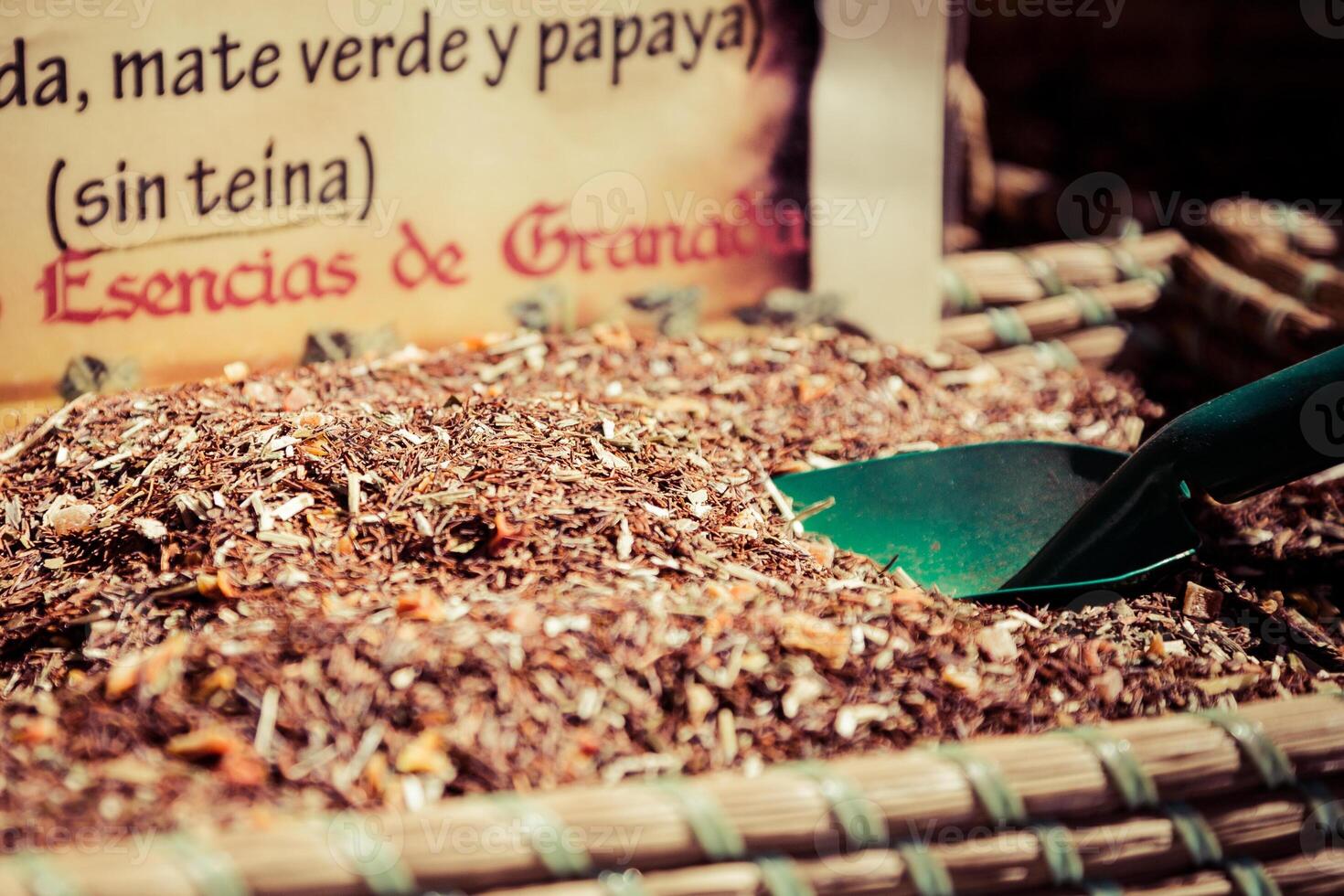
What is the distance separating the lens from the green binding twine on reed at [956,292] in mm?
2496

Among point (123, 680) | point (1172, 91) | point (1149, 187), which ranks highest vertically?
point (1172, 91)

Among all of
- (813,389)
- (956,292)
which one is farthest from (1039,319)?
(813,389)

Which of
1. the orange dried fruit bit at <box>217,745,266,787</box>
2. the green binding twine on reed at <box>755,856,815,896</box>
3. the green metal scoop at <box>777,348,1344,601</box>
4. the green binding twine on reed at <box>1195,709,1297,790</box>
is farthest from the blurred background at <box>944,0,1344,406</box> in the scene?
the orange dried fruit bit at <box>217,745,266,787</box>

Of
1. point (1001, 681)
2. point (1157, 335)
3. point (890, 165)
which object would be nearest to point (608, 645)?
point (1001, 681)

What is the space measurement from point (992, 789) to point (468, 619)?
1.89ft

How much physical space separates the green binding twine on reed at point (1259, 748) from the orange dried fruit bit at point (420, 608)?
836mm

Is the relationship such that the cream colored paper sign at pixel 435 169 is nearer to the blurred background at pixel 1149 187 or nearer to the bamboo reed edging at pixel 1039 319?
the bamboo reed edging at pixel 1039 319

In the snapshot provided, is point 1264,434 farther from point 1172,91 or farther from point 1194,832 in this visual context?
point 1172,91

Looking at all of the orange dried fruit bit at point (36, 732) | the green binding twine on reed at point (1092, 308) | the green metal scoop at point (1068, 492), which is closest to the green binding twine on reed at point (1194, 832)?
the green metal scoop at point (1068, 492)

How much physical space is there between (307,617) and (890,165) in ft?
5.24

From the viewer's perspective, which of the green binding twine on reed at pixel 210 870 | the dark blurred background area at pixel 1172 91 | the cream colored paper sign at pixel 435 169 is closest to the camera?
the green binding twine on reed at pixel 210 870

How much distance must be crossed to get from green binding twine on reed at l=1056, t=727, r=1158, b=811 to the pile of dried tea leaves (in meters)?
0.14

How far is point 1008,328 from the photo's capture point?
2510 millimetres

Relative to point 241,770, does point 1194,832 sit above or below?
below
